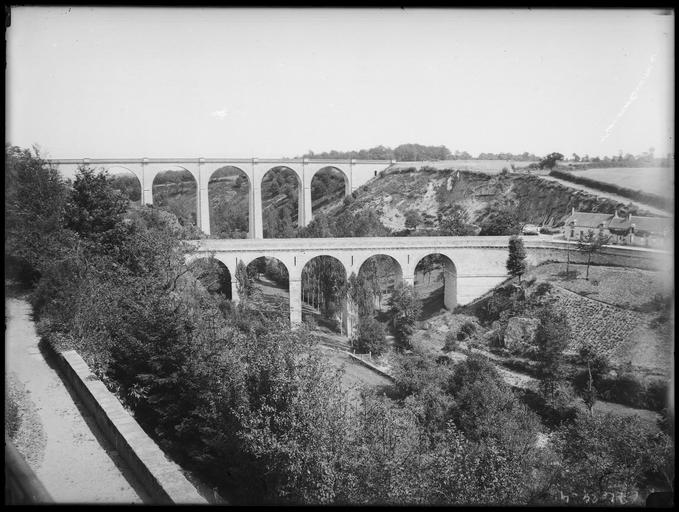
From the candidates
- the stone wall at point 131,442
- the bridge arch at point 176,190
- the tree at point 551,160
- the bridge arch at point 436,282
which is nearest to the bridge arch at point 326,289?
the bridge arch at point 436,282

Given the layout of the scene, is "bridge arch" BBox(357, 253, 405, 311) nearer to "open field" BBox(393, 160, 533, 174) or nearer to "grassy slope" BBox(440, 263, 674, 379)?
"grassy slope" BBox(440, 263, 674, 379)

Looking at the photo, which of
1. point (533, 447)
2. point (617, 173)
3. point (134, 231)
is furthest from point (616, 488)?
point (617, 173)

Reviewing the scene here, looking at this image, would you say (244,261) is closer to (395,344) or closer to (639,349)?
(395,344)

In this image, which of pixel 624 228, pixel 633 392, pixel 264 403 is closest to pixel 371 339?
pixel 633 392

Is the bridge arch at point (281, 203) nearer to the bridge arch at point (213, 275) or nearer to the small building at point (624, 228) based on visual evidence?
the bridge arch at point (213, 275)

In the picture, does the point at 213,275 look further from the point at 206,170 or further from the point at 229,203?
the point at 229,203

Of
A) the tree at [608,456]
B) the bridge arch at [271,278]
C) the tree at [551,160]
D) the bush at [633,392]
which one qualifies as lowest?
the bush at [633,392]
